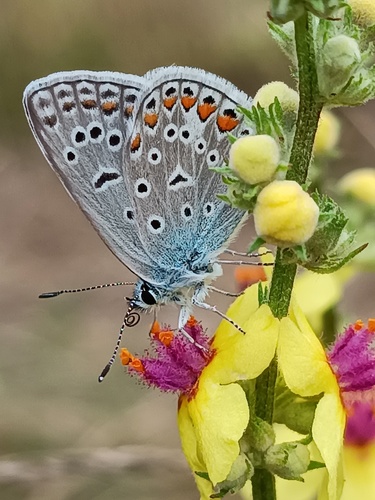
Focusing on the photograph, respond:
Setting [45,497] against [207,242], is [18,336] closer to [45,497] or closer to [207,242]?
[45,497]

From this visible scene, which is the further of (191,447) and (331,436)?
(191,447)

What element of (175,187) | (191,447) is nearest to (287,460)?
(191,447)

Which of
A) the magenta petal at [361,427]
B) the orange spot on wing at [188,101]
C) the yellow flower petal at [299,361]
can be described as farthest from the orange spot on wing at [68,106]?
the magenta petal at [361,427]

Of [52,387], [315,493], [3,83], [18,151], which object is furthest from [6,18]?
[315,493]

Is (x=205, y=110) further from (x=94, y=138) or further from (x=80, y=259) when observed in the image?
(x=80, y=259)

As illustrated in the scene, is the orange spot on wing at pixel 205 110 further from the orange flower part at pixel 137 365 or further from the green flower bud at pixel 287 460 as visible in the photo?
the green flower bud at pixel 287 460

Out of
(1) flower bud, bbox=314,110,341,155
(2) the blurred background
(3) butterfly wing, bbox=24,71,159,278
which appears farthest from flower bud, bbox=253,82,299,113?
(2) the blurred background
